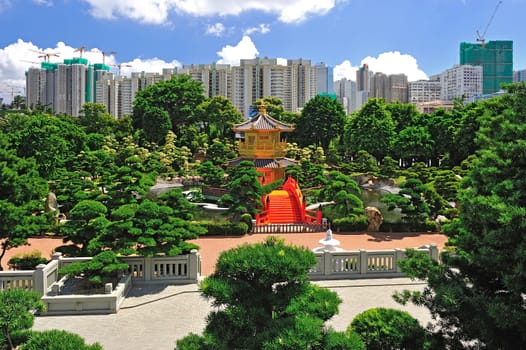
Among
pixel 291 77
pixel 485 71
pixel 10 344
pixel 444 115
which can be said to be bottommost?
pixel 10 344

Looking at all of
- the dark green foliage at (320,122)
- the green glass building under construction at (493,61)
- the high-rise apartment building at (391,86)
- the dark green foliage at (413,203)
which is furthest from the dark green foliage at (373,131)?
the high-rise apartment building at (391,86)

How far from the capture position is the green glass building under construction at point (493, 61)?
10631 cm

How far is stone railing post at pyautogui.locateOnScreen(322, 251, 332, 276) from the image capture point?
11516 millimetres

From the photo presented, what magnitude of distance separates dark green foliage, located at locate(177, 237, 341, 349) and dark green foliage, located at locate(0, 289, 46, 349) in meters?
2.16

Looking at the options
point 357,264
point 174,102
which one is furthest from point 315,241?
point 174,102

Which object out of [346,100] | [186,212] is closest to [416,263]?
[186,212]

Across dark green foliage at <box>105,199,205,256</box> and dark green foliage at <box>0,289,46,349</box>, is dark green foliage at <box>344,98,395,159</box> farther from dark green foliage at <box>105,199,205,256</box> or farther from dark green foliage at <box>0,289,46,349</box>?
dark green foliage at <box>0,289,46,349</box>

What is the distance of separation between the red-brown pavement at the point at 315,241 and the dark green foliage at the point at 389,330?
9.25 meters

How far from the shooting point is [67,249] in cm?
1162

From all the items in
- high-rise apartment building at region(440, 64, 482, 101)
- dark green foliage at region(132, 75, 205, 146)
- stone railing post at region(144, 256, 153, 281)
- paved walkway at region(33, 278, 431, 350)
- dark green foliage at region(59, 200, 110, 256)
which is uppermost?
high-rise apartment building at region(440, 64, 482, 101)

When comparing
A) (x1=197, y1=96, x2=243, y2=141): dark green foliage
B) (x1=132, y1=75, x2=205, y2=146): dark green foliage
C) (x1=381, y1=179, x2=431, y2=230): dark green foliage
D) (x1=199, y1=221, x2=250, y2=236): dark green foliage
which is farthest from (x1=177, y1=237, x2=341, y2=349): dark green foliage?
(x1=197, y1=96, x2=243, y2=141): dark green foliage

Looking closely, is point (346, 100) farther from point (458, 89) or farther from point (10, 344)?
point (10, 344)

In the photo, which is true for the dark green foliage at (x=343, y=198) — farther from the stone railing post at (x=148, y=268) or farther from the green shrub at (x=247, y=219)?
the stone railing post at (x=148, y=268)

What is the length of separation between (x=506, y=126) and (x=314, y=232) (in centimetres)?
1454
